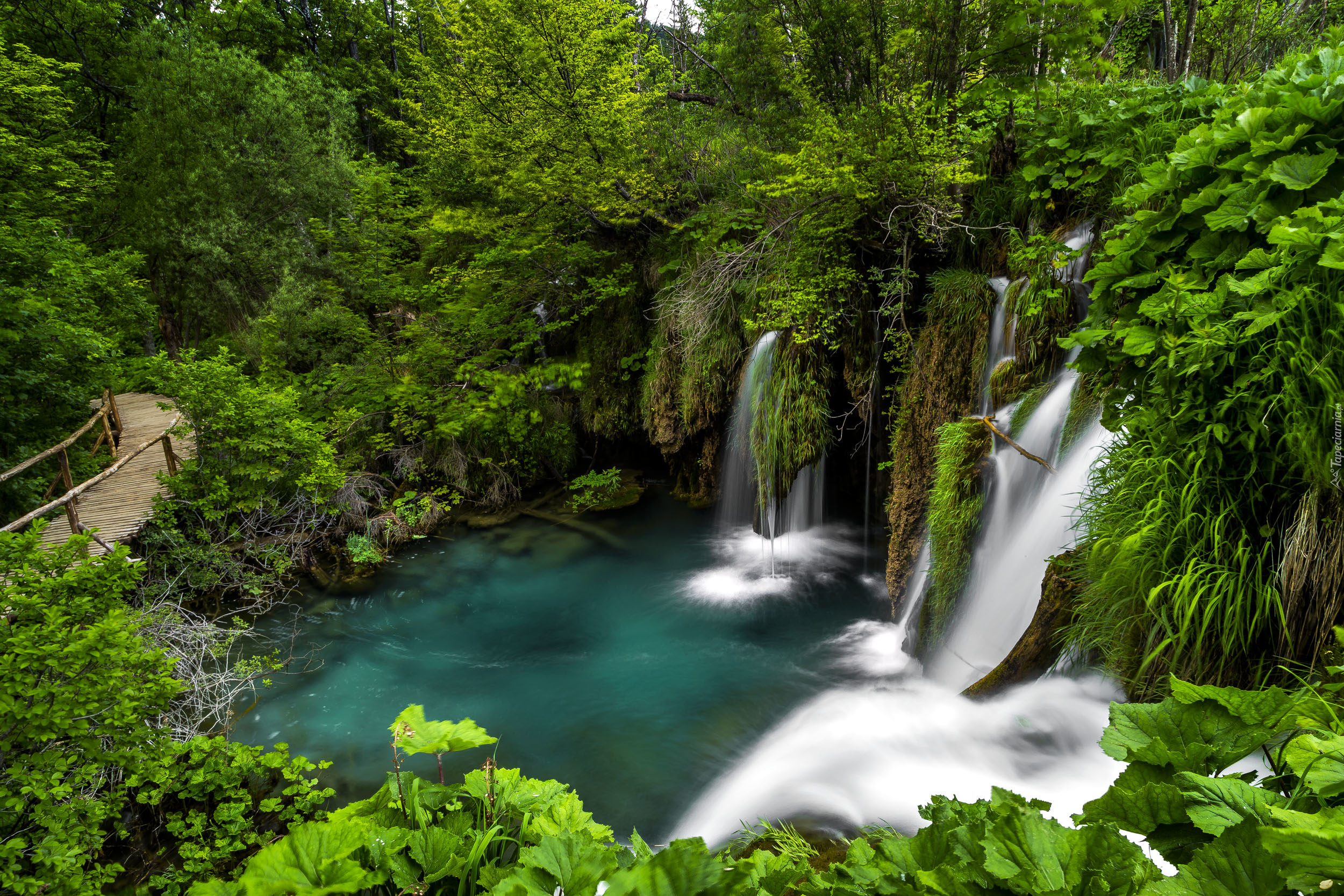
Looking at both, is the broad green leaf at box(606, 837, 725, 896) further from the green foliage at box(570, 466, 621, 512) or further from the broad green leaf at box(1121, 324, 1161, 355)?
the green foliage at box(570, 466, 621, 512)

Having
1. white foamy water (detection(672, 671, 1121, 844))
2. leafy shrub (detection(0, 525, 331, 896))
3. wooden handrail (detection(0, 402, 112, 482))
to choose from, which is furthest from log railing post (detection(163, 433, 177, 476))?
white foamy water (detection(672, 671, 1121, 844))

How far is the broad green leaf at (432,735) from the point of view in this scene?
62.1 inches

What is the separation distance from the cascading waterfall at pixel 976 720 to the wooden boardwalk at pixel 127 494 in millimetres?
6061

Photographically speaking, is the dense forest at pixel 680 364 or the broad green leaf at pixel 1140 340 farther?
the broad green leaf at pixel 1140 340

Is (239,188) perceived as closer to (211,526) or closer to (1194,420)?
(211,526)

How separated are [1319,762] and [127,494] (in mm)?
10466

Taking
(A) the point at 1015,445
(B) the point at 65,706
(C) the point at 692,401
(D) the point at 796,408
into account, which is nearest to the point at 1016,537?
(A) the point at 1015,445

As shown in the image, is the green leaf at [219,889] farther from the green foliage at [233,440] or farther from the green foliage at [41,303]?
the green foliage at [41,303]

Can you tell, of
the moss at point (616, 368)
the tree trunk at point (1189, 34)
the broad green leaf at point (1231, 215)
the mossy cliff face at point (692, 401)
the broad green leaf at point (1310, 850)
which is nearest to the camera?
the broad green leaf at point (1310, 850)

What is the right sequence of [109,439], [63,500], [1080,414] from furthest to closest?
[109,439]
[63,500]
[1080,414]

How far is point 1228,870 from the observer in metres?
0.91

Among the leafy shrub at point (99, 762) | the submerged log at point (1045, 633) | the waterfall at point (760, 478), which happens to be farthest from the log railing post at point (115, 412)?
the submerged log at point (1045, 633)

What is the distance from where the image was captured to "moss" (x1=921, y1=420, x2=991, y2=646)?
4707 mm

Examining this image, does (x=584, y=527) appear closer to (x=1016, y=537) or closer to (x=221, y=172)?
(x=1016, y=537)
